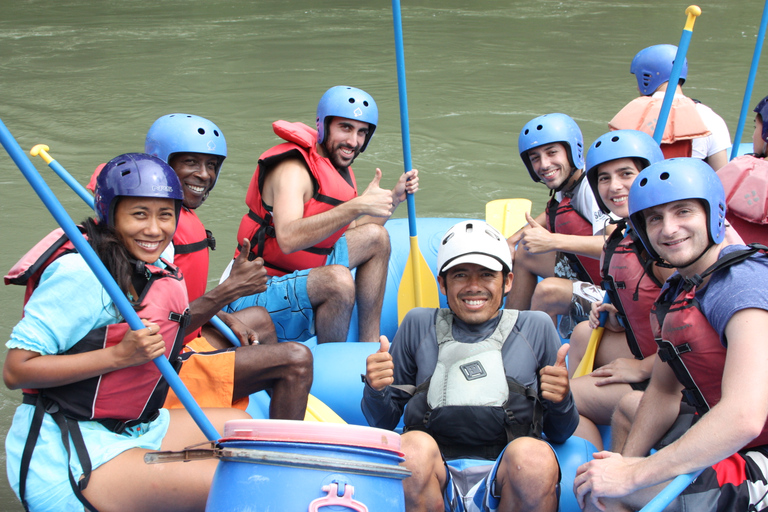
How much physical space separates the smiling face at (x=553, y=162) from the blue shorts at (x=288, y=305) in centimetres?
123

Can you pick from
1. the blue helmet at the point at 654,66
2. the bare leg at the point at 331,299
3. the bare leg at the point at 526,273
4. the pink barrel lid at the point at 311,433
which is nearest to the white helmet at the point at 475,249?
the pink barrel lid at the point at 311,433

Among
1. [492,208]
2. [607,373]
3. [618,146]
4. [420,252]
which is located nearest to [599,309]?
[607,373]

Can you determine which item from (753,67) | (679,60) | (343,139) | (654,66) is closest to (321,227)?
(343,139)

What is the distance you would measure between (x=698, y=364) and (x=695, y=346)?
0.06m

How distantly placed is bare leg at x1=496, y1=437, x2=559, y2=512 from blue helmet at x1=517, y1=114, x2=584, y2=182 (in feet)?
6.01

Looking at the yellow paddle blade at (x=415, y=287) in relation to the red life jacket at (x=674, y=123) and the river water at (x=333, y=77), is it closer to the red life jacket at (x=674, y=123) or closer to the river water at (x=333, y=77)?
the red life jacket at (x=674, y=123)

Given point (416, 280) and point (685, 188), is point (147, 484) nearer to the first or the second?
point (685, 188)

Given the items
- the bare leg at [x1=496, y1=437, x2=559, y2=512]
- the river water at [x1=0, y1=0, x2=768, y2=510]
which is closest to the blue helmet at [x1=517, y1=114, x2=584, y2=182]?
the bare leg at [x1=496, y1=437, x2=559, y2=512]

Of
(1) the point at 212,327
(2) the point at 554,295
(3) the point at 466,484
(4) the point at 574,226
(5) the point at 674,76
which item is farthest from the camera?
(4) the point at 574,226

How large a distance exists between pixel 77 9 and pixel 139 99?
8701 mm

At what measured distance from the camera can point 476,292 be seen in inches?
102

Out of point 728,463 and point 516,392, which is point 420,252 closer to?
point 516,392

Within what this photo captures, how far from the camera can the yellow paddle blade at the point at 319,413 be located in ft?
9.89

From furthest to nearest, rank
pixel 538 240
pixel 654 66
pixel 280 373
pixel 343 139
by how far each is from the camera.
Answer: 1. pixel 654 66
2. pixel 343 139
3. pixel 538 240
4. pixel 280 373
